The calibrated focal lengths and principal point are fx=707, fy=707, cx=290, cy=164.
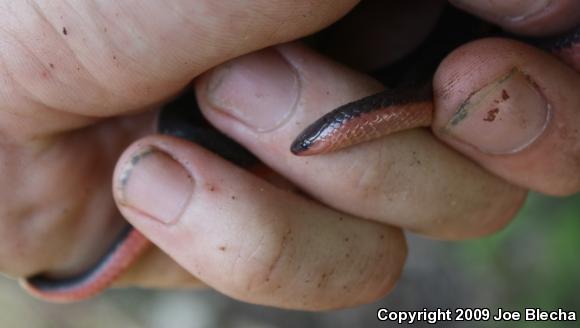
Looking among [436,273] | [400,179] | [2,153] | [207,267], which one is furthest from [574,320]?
[2,153]

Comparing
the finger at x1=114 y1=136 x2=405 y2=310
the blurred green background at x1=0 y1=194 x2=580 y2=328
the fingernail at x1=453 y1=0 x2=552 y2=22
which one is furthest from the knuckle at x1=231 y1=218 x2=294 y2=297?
the blurred green background at x1=0 y1=194 x2=580 y2=328

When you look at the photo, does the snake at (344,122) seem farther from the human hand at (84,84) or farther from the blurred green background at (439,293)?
the blurred green background at (439,293)

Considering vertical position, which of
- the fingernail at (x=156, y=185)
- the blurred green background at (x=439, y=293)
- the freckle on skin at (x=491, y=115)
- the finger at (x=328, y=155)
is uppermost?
the freckle on skin at (x=491, y=115)

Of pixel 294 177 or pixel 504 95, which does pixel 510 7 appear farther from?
pixel 294 177

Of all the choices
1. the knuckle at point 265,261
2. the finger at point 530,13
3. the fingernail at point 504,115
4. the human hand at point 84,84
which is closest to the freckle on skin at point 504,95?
the fingernail at point 504,115

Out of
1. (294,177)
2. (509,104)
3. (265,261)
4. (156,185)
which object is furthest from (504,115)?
(156,185)

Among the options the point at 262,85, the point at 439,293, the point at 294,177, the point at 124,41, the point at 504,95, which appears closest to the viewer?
the point at 124,41

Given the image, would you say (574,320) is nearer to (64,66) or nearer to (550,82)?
(550,82)

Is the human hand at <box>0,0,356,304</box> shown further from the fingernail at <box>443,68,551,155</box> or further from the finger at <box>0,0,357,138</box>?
the fingernail at <box>443,68,551,155</box>
